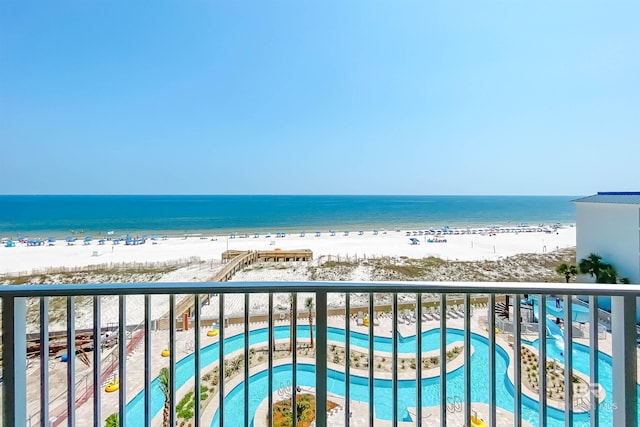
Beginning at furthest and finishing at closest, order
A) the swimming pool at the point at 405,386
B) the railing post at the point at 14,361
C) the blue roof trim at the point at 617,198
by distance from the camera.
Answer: the blue roof trim at the point at 617,198, the swimming pool at the point at 405,386, the railing post at the point at 14,361

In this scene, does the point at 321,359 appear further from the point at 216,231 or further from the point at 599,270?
the point at 216,231

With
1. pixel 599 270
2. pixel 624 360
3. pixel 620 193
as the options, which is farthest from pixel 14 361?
pixel 620 193

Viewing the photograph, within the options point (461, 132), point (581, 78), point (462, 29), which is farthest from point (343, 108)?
point (581, 78)

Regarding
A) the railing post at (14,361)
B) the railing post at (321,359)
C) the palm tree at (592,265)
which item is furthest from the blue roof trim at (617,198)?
the railing post at (14,361)

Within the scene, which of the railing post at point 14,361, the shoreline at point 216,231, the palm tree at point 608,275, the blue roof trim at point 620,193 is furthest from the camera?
the shoreline at point 216,231

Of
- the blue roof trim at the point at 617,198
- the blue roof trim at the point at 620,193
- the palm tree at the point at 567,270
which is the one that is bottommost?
the palm tree at the point at 567,270

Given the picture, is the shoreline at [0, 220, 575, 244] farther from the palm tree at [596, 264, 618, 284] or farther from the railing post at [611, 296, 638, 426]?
the railing post at [611, 296, 638, 426]

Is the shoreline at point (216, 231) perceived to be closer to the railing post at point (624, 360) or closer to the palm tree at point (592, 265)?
the palm tree at point (592, 265)

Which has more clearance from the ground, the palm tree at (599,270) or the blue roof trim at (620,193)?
the blue roof trim at (620,193)
